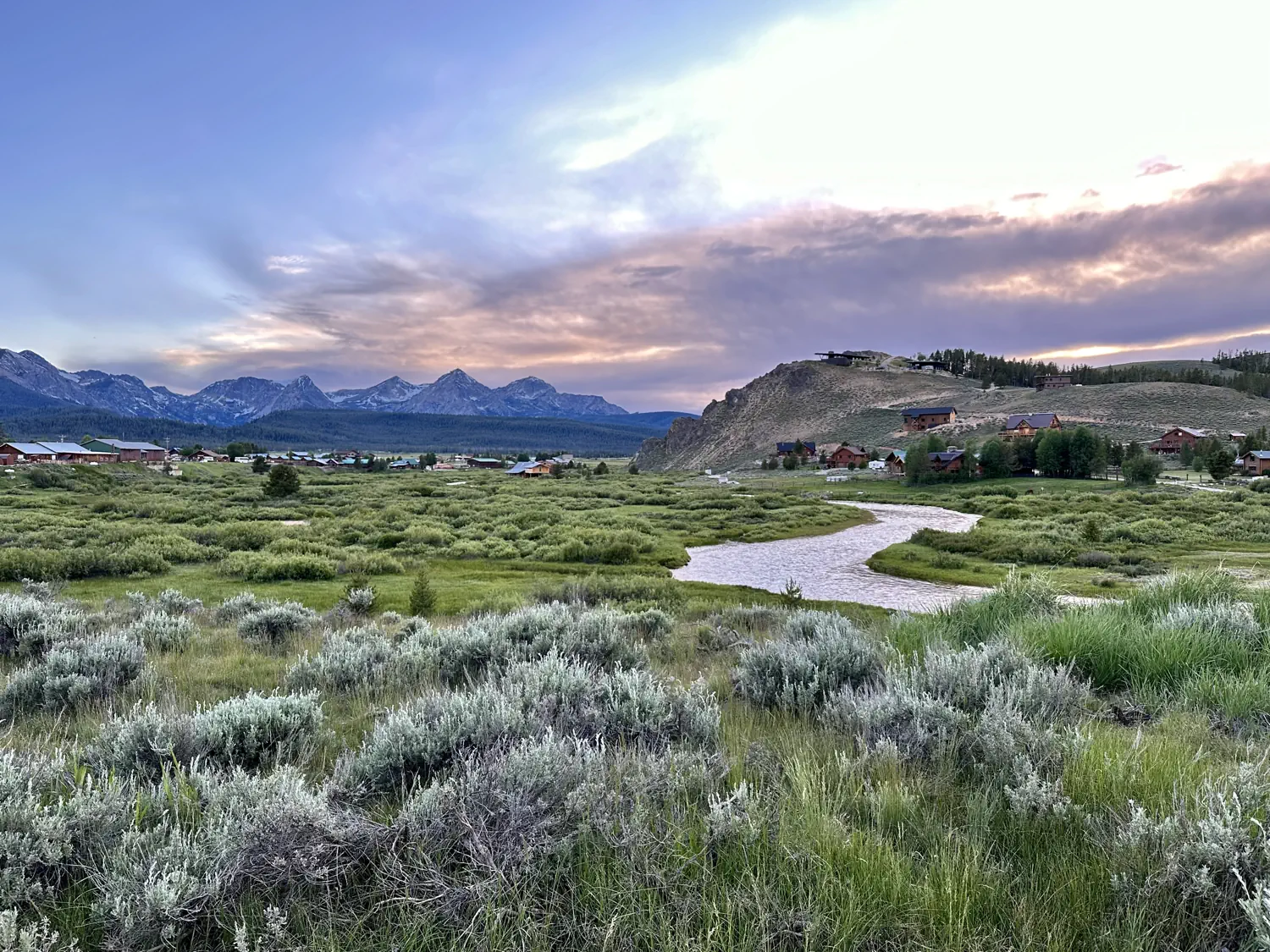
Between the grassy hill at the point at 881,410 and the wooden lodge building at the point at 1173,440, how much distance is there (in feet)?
15.5

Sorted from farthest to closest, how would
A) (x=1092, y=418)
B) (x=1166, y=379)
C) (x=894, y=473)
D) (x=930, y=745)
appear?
(x=1166, y=379), (x=1092, y=418), (x=894, y=473), (x=930, y=745)

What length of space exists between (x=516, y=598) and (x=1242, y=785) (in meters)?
14.8

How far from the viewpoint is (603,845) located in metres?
2.82

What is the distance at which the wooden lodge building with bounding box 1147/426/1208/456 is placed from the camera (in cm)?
9638

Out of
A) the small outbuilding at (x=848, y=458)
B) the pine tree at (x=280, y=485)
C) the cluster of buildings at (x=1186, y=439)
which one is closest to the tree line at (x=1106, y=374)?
the cluster of buildings at (x=1186, y=439)

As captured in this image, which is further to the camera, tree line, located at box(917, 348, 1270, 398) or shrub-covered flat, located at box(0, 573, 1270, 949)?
tree line, located at box(917, 348, 1270, 398)

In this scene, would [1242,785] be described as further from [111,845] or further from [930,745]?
[111,845]

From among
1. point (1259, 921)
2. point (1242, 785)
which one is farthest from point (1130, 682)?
point (1259, 921)

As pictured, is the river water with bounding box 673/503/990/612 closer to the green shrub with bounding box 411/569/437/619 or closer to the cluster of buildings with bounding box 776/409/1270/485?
the green shrub with bounding box 411/569/437/619

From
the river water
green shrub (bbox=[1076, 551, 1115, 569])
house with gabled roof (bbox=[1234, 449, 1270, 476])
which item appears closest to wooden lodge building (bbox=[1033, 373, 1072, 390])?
house with gabled roof (bbox=[1234, 449, 1270, 476])

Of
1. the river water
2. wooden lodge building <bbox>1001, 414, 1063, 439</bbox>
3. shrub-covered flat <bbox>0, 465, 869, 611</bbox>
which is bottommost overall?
the river water

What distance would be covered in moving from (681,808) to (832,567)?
28788 millimetres

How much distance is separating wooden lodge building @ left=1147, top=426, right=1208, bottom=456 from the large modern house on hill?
34593mm

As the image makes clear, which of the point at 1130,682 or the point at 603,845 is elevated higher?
the point at 603,845
